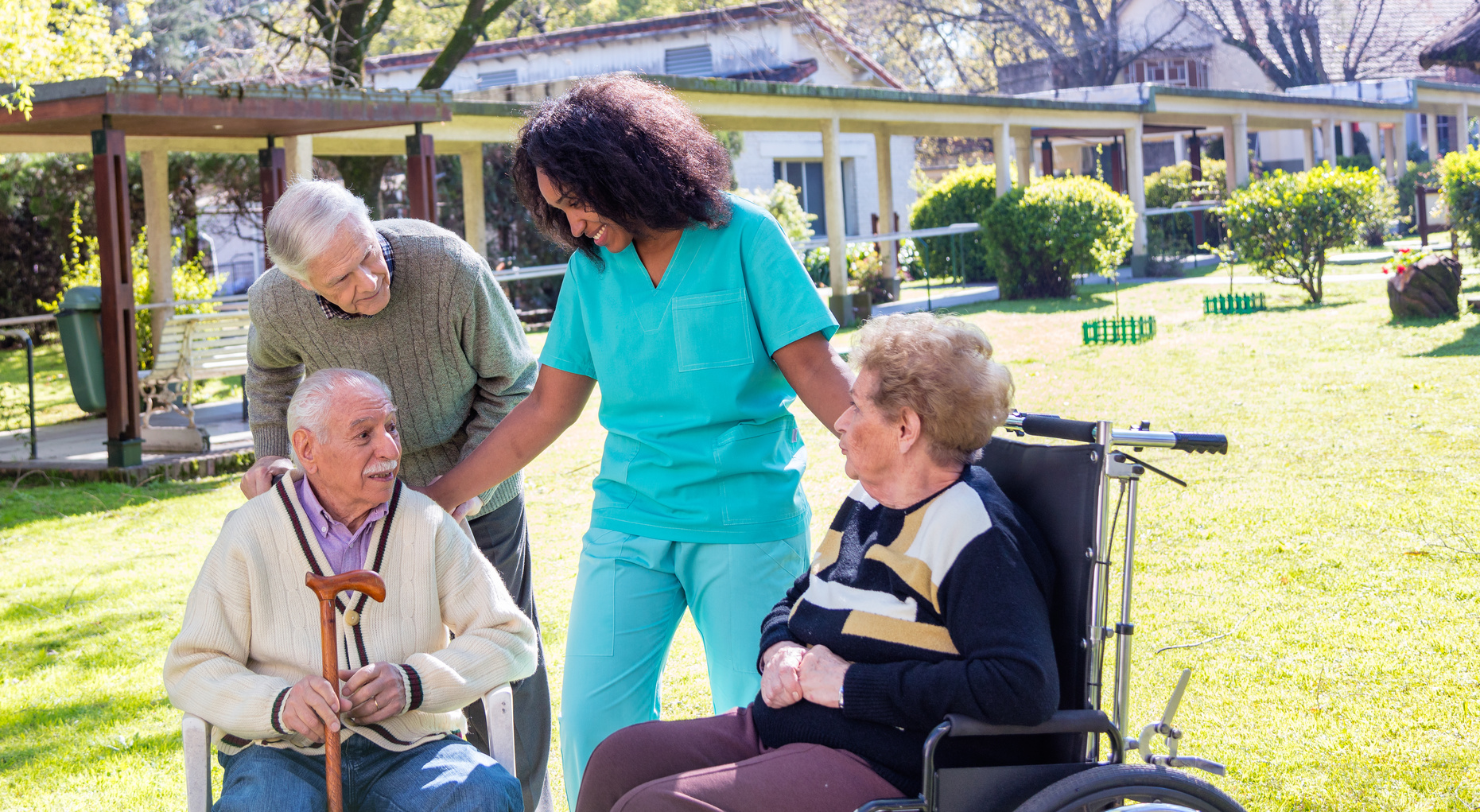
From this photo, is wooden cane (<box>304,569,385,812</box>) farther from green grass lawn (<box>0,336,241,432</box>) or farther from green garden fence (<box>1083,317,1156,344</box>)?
green garden fence (<box>1083,317,1156,344</box>)

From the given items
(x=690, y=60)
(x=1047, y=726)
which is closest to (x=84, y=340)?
(x=1047, y=726)

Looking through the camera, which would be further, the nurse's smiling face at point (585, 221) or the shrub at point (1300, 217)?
the shrub at point (1300, 217)

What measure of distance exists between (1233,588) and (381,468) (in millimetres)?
3689

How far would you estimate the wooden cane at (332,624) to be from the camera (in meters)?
2.41

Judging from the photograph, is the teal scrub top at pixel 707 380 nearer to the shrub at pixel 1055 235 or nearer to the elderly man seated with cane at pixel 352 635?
the elderly man seated with cane at pixel 352 635

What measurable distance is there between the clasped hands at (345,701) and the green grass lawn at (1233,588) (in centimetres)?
147

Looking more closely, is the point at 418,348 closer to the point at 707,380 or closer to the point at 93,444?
the point at 707,380

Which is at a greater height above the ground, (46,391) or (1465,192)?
(1465,192)

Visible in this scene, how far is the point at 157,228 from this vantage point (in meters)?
12.3

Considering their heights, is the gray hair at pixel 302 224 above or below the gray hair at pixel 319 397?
above

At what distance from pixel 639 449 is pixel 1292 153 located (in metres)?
40.1

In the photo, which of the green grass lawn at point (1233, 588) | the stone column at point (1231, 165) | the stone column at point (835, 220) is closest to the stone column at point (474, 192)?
the stone column at point (835, 220)

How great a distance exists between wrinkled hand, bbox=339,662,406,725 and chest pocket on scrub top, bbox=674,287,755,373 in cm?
85

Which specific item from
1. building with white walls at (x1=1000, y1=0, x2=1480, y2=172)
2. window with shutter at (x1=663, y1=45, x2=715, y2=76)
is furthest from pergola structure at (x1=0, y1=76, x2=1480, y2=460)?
building with white walls at (x1=1000, y1=0, x2=1480, y2=172)
